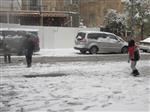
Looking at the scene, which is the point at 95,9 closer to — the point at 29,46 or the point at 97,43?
the point at 97,43

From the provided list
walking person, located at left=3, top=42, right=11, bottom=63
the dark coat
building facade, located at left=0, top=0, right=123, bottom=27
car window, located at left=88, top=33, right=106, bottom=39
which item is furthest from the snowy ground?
car window, located at left=88, top=33, right=106, bottom=39

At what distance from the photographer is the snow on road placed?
414 inches

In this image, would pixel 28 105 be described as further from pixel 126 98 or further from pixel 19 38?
pixel 19 38

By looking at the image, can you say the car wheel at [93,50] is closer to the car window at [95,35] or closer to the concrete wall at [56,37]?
the car window at [95,35]

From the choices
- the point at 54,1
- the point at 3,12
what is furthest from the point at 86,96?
the point at 54,1

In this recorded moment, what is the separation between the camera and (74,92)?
12.9m

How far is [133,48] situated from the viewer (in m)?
18.4

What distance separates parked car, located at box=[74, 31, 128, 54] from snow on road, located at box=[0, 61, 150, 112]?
51.1 feet

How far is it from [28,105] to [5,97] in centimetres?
157

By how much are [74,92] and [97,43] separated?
72.5 ft

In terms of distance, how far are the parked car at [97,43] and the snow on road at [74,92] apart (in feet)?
51.1

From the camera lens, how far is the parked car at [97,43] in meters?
34.6

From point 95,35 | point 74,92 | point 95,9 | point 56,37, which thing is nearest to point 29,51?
point 74,92

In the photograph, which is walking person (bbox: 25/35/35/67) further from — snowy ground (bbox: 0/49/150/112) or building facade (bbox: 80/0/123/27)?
building facade (bbox: 80/0/123/27)
